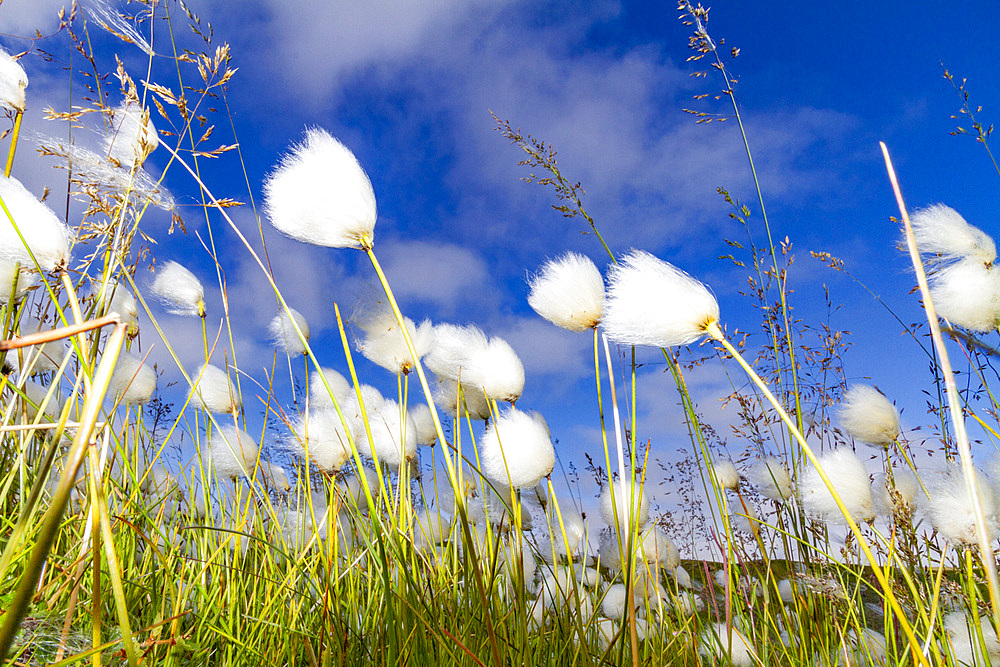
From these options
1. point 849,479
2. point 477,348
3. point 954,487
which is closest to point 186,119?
point 477,348

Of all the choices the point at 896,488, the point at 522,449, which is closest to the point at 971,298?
the point at 896,488

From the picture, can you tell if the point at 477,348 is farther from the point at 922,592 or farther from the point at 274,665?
the point at 922,592

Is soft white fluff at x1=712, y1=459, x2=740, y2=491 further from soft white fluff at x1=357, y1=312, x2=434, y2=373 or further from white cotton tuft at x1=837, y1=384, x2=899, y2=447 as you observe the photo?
soft white fluff at x1=357, y1=312, x2=434, y2=373

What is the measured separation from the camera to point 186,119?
1529mm

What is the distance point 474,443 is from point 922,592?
1630 mm

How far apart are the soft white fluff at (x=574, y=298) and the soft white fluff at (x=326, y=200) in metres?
0.45

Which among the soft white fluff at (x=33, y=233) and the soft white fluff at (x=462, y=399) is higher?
the soft white fluff at (x=33, y=233)

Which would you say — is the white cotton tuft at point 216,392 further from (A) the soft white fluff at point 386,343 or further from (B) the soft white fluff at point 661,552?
(B) the soft white fluff at point 661,552

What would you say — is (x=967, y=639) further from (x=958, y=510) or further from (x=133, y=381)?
(x=133, y=381)

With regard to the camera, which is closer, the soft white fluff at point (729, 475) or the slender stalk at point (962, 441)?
the slender stalk at point (962, 441)

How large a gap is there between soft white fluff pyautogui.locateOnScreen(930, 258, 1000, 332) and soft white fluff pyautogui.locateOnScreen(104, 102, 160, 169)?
1.96 metres

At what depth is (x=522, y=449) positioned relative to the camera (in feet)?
4.54

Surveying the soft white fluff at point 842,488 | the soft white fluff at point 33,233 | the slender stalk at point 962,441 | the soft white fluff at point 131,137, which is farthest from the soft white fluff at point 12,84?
the soft white fluff at point 842,488

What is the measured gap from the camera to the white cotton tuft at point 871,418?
5.38 ft
